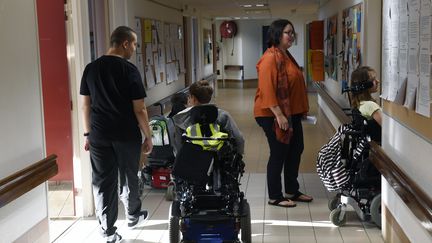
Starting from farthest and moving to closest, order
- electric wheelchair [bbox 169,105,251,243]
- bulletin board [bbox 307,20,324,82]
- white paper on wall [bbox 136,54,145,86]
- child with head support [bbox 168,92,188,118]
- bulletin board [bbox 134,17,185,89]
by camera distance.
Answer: bulletin board [bbox 307,20,324,82] < bulletin board [bbox 134,17,185,89] < white paper on wall [bbox 136,54,145,86] < child with head support [bbox 168,92,188,118] < electric wheelchair [bbox 169,105,251,243]

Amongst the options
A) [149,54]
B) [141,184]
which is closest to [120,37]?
[141,184]

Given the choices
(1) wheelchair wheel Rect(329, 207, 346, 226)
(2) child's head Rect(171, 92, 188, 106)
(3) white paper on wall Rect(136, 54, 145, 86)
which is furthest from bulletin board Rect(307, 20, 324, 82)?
(1) wheelchair wheel Rect(329, 207, 346, 226)

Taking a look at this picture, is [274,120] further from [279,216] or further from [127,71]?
[127,71]

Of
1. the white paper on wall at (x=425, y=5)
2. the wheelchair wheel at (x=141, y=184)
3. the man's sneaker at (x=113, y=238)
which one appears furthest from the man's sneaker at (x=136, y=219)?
the white paper on wall at (x=425, y=5)

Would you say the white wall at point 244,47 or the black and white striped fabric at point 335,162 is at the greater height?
the white wall at point 244,47

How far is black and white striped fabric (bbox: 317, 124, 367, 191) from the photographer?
13.8ft

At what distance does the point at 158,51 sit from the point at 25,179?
4600 mm

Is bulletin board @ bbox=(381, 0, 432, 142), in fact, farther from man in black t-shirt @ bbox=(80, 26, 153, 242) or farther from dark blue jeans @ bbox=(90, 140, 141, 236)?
dark blue jeans @ bbox=(90, 140, 141, 236)

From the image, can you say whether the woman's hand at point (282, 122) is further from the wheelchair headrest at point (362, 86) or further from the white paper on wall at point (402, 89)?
the white paper on wall at point (402, 89)

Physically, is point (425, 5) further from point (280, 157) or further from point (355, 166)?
point (280, 157)

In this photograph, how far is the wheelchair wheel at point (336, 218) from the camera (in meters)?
4.23

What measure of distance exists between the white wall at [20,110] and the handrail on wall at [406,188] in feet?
6.67

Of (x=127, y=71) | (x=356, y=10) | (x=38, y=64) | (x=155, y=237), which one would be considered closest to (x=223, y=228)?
(x=155, y=237)

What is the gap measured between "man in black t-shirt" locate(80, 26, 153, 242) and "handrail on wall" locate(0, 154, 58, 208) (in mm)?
390
